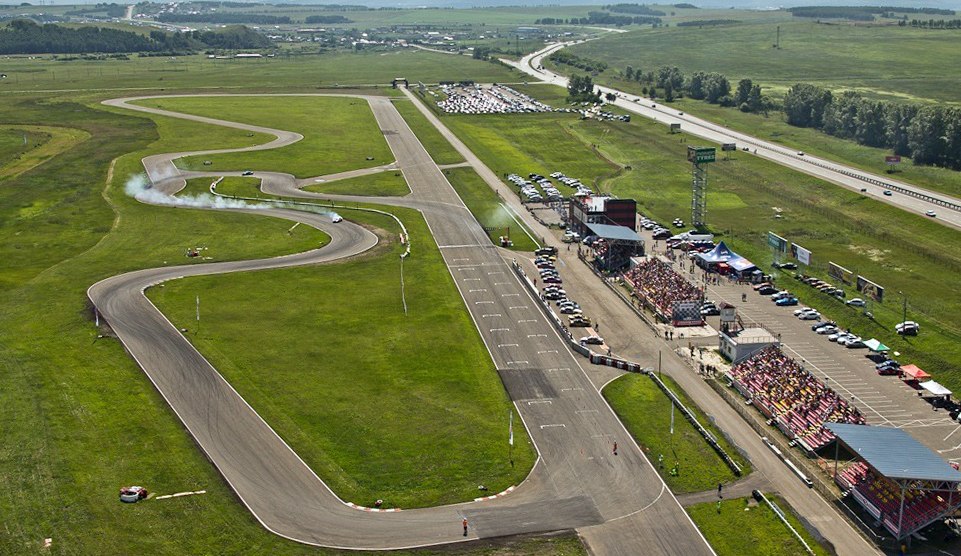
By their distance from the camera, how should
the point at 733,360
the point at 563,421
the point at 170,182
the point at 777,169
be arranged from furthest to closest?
1. the point at 777,169
2. the point at 170,182
3. the point at 733,360
4. the point at 563,421

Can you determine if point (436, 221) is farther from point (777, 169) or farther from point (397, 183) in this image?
point (777, 169)

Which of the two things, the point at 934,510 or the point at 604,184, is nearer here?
the point at 934,510

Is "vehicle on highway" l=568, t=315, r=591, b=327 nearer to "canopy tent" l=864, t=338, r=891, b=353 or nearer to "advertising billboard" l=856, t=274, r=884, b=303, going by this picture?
"canopy tent" l=864, t=338, r=891, b=353

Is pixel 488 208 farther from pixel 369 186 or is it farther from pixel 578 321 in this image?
pixel 578 321

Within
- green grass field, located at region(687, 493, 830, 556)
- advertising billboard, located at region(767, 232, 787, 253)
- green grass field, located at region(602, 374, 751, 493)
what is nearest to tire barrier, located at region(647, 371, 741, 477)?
green grass field, located at region(602, 374, 751, 493)

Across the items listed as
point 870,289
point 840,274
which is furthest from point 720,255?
point 870,289

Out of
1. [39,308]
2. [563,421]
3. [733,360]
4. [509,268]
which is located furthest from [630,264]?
[39,308]
